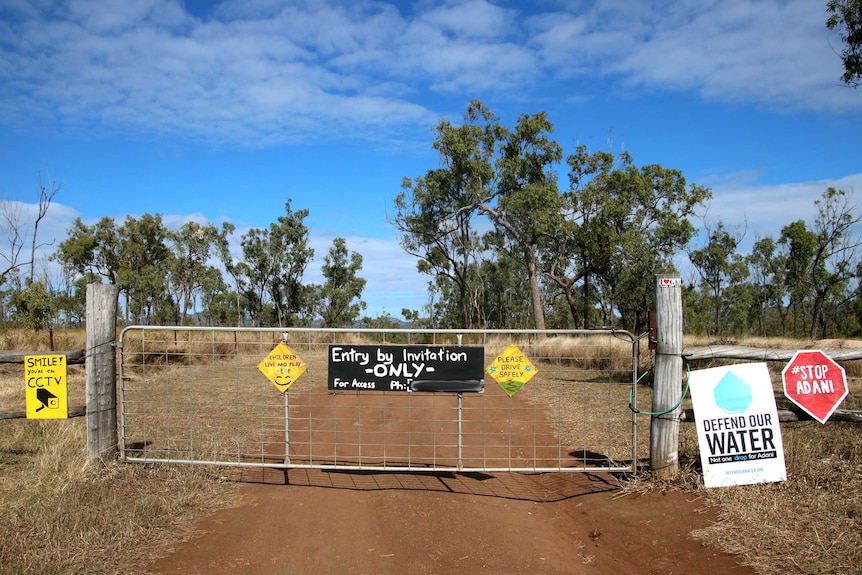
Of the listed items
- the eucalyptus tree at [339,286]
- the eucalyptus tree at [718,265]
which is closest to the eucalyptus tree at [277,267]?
the eucalyptus tree at [339,286]

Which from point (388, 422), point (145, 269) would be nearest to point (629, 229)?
point (388, 422)

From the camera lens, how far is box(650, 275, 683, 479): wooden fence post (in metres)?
6.45

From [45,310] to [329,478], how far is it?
25.3 m

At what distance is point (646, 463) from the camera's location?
7.01 metres

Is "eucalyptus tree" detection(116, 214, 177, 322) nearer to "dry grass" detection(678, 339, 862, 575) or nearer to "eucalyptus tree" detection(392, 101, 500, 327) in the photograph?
"eucalyptus tree" detection(392, 101, 500, 327)

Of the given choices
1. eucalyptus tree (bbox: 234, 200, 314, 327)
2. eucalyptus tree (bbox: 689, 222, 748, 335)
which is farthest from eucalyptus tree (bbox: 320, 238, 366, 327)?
eucalyptus tree (bbox: 689, 222, 748, 335)

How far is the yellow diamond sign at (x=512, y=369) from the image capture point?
6.92 metres

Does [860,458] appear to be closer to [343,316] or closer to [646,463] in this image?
[646,463]

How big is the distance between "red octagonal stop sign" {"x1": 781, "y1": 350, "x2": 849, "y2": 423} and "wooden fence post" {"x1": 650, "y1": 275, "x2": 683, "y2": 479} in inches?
44.0

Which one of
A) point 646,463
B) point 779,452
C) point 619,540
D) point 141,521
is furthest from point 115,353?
point 779,452

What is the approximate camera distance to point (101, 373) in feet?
23.0

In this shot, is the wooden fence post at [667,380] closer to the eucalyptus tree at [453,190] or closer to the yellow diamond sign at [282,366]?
the yellow diamond sign at [282,366]

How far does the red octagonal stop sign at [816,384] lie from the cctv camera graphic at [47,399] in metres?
8.21

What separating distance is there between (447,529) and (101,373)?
4.50 meters
